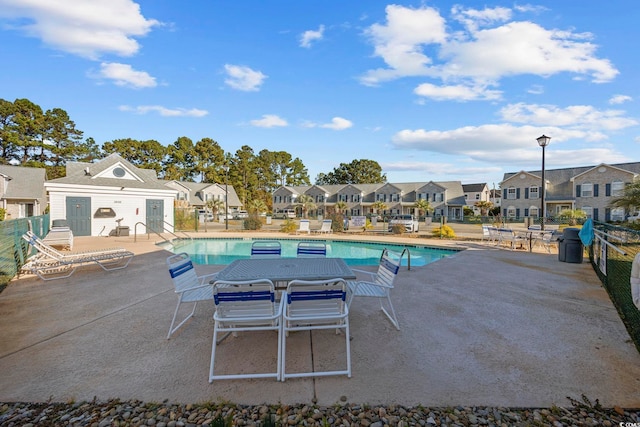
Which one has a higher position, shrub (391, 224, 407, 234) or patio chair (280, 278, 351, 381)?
patio chair (280, 278, 351, 381)

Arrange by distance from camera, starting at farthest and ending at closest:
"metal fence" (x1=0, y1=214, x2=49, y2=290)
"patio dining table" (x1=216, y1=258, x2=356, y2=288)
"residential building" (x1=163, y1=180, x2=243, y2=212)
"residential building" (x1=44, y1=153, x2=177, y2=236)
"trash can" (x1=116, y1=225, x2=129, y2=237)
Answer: "residential building" (x1=163, y1=180, x2=243, y2=212) < "trash can" (x1=116, y1=225, x2=129, y2=237) < "residential building" (x1=44, y1=153, x2=177, y2=236) < "metal fence" (x1=0, y1=214, x2=49, y2=290) < "patio dining table" (x1=216, y1=258, x2=356, y2=288)

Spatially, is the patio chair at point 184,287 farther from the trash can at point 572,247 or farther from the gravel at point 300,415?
the trash can at point 572,247

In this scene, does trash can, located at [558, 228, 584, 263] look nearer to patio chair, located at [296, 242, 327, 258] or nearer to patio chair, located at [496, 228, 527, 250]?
patio chair, located at [496, 228, 527, 250]

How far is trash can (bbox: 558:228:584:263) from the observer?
8.50m

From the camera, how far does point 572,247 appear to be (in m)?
8.52

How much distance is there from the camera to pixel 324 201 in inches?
1921

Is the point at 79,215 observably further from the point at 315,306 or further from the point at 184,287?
the point at 315,306

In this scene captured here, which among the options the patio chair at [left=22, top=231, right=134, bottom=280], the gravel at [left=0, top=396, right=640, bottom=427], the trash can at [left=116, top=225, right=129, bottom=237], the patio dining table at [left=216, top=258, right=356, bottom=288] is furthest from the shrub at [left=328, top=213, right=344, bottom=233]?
the gravel at [left=0, top=396, right=640, bottom=427]

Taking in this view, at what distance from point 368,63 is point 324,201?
33945 millimetres

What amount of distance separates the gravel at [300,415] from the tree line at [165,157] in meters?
45.5

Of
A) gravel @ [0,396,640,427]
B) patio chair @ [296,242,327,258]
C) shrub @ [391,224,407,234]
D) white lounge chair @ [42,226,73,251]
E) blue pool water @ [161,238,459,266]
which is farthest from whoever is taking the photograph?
shrub @ [391,224,407,234]

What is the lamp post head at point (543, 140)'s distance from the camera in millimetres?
12008

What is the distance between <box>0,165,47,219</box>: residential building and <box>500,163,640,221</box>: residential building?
47404 mm

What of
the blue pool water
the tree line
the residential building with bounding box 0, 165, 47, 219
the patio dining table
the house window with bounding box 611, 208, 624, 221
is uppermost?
the tree line
